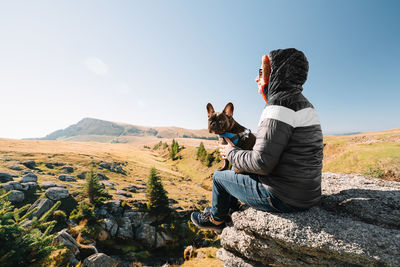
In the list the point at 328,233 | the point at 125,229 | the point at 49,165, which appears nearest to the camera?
the point at 328,233

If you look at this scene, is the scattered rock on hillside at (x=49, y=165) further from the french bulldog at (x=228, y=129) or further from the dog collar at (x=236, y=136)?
the dog collar at (x=236, y=136)

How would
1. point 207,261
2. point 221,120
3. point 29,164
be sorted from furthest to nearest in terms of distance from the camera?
point 29,164 < point 207,261 < point 221,120

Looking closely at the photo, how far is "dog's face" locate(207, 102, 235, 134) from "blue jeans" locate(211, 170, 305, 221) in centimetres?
111

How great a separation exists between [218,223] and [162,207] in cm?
1586

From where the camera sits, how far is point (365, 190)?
3826mm

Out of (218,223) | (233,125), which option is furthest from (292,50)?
(218,223)

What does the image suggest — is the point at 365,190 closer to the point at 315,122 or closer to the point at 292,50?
the point at 315,122

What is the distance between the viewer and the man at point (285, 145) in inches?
89.1

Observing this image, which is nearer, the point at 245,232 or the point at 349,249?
the point at 349,249

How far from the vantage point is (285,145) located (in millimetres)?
2260

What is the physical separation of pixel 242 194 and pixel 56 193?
20.6 metres

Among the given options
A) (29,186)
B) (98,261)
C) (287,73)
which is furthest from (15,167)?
(287,73)

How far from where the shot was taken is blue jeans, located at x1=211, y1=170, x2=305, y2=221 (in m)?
2.85

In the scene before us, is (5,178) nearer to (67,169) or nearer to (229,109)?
(67,169)
